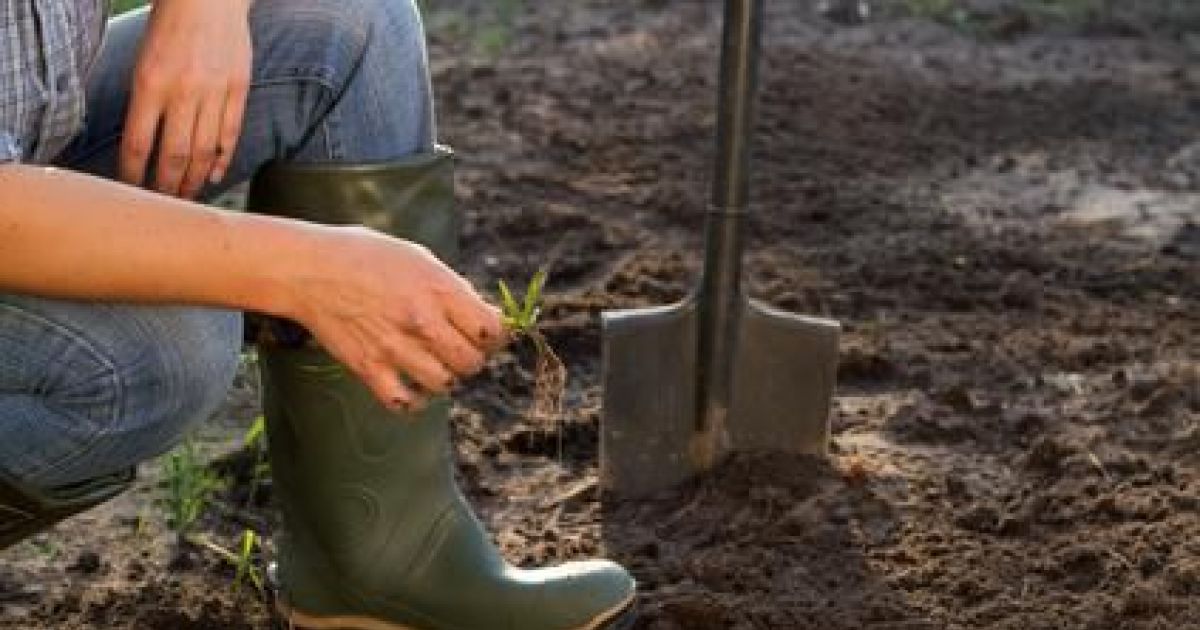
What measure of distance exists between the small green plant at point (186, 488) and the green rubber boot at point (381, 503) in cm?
38

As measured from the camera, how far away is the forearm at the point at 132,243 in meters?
1.72

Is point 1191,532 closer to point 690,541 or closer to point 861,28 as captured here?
point 690,541

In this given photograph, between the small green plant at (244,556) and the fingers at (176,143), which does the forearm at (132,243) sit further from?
the small green plant at (244,556)

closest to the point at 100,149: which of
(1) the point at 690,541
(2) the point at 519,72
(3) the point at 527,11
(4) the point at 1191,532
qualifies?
(1) the point at 690,541

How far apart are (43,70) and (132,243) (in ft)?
0.90

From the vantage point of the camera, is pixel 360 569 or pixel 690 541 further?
pixel 690 541

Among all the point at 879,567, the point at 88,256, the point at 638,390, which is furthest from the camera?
the point at 638,390

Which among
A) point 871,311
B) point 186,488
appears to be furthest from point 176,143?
point 871,311

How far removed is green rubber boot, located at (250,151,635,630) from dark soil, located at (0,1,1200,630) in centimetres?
18

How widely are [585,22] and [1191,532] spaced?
343 centimetres

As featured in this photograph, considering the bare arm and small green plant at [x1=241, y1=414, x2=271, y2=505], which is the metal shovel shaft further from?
the bare arm

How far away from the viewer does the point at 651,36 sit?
572cm

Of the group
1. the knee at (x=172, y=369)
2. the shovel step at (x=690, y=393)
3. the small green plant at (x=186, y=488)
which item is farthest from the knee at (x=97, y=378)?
the shovel step at (x=690, y=393)

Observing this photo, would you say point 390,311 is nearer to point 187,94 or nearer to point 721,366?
point 187,94
